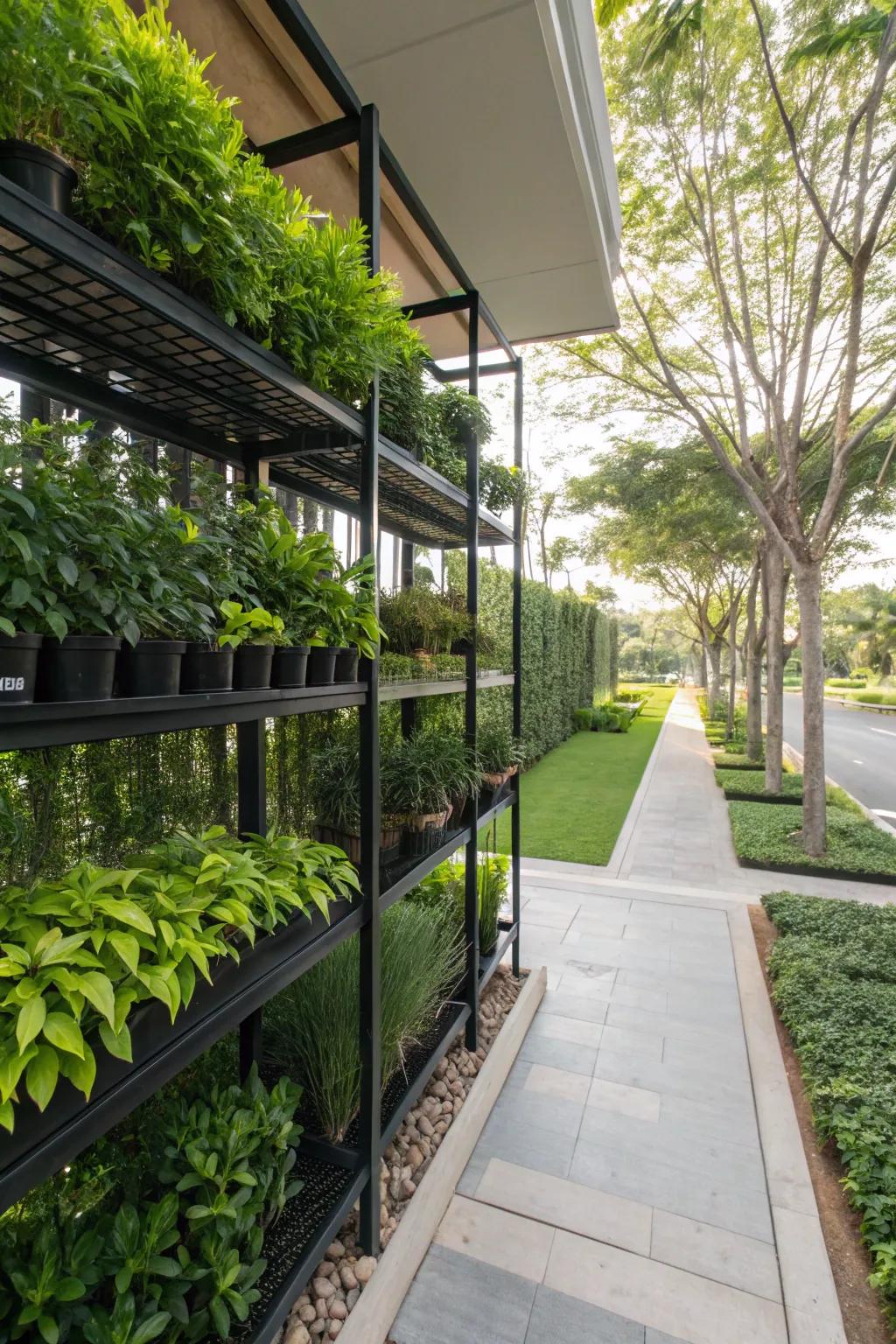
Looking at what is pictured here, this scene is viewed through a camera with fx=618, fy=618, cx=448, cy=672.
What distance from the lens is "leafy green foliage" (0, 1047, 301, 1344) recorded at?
3.49ft

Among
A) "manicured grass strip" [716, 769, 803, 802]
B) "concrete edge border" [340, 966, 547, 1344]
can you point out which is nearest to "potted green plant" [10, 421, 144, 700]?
"concrete edge border" [340, 966, 547, 1344]

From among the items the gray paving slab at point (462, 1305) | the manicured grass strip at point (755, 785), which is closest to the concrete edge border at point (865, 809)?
the manicured grass strip at point (755, 785)

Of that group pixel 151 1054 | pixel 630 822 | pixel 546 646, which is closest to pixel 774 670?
pixel 630 822

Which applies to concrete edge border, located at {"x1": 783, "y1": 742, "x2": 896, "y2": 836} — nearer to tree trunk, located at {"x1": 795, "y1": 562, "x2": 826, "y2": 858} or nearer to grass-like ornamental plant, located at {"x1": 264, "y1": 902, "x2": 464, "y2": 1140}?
tree trunk, located at {"x1": 795, "y1": 562, "x2": 826, "y2": 858}

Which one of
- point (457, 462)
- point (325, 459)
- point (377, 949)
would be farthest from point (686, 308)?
point (377, 949)

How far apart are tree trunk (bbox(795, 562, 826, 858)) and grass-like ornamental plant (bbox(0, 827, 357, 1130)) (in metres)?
5.16

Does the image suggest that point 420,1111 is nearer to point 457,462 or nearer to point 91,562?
point 91,562

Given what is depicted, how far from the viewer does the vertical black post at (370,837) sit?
157 cm

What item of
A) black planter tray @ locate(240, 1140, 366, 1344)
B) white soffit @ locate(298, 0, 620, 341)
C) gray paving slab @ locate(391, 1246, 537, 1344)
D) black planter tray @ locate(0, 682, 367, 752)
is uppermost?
white soffit @ locate(298, 0, 620, 341)

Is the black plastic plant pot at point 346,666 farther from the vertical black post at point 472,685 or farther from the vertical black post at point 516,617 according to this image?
the vertical black post at point 516,617

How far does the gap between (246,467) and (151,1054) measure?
1.43 meters

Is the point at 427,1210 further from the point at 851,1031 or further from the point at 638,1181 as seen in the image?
the point at 851,1031

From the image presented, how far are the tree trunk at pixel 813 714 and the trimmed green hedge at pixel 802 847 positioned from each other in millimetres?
199

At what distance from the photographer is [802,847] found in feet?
17.5
